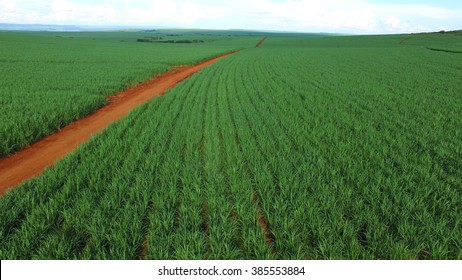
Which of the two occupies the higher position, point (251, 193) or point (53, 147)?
point (251, 193)

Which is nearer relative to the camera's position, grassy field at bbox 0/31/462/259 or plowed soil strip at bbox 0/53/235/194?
grassy field at bbox 0/31/462/259

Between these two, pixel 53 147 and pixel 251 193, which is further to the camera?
pixel 53 147

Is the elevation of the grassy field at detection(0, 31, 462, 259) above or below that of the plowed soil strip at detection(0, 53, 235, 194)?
above

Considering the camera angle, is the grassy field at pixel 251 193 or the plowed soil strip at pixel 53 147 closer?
the grassy field at pixel 251 193

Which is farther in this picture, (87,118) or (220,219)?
(87,118)

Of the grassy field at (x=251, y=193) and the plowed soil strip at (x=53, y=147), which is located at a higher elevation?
the grassy field at (x=251, y=193)

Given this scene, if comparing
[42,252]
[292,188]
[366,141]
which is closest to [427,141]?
[366,141]
